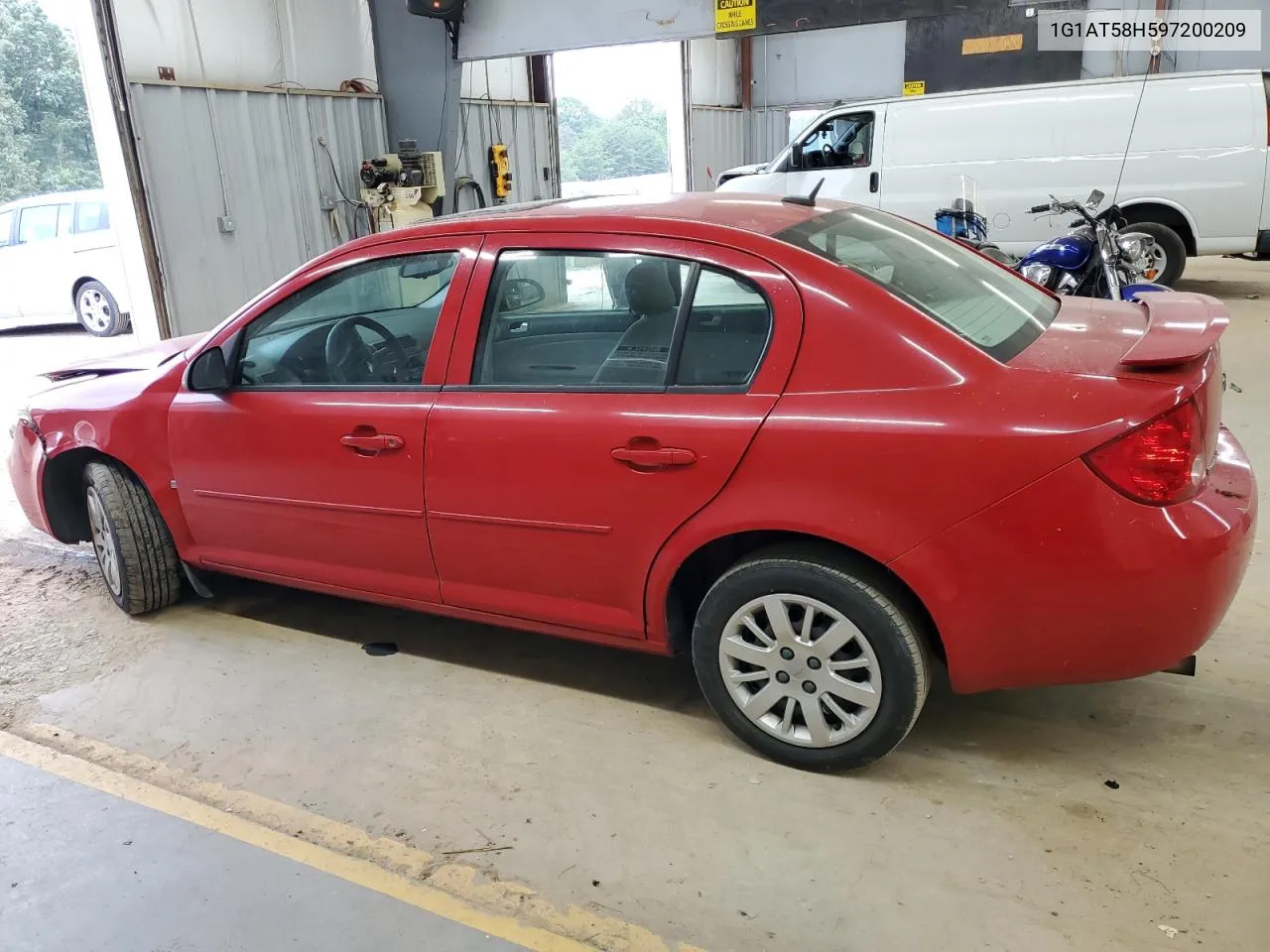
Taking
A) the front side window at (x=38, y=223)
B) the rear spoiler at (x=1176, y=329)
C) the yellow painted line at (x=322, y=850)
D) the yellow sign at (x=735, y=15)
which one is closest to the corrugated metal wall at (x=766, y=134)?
the yellow sign at (x=735, y=15)

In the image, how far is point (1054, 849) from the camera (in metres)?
2.15

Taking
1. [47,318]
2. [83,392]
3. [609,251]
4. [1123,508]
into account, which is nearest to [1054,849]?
[1123,508]

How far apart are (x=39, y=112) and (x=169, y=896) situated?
994 cm

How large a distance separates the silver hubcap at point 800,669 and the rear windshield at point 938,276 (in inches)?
30.7

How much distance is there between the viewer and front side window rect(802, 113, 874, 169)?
9.59 m

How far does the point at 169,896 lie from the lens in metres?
2.17

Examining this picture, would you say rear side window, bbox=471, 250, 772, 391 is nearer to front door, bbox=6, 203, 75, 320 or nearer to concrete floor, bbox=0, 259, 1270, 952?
concrete floor, bbox=0, 259, 1270, 952

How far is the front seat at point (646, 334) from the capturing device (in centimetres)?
246

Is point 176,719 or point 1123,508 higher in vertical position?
point 1123,508

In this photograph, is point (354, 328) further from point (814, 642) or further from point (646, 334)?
point (814, 642)

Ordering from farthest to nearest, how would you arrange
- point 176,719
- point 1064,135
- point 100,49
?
point 1064,135 < point 100,49 < point 176,719

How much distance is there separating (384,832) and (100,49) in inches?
254

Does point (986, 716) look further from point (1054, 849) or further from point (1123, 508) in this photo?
point (1123, 508)

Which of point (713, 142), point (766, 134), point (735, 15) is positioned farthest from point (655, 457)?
point (766, 134)
